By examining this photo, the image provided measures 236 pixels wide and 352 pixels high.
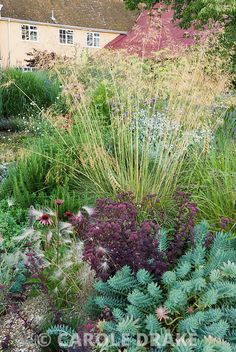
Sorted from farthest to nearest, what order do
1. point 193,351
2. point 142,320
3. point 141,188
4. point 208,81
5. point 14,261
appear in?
point 208,81 → point 141,188 → point 14,261 → point 142,320 → point 193,351

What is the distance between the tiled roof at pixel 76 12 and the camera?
83.5 feet

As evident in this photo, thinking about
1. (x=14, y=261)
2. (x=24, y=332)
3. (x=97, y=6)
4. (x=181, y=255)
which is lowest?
(x=24, y=332)

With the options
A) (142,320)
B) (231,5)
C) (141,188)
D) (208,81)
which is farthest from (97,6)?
(142,320)

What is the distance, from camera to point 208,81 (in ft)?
16.5

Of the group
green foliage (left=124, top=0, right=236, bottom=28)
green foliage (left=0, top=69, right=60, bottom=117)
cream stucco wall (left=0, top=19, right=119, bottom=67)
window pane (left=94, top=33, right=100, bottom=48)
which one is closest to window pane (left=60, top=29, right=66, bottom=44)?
cream stucco wall (left=0, top=19, right=119, bottom=67)

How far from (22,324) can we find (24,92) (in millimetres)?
8010

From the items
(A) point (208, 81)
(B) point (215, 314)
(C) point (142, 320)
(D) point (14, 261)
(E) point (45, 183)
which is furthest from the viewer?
(A) point (208, 81)

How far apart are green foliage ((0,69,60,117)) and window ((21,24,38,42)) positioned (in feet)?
53.0

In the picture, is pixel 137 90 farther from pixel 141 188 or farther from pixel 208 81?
pixel 141 188

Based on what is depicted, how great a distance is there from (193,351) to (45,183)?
9.08ft

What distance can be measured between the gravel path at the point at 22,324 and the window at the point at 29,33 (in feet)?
81.5

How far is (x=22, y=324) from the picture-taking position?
228 cm

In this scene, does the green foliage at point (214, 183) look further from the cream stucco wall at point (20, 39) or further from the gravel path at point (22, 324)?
the cream stucco wall at point (20, 39)

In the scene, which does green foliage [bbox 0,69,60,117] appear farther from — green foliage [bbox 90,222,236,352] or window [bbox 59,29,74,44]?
window [bbox 59,29,74,44]
